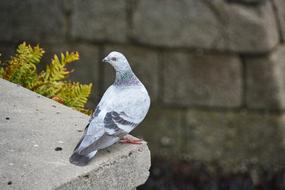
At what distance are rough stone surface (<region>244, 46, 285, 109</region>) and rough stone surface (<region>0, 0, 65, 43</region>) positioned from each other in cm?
146

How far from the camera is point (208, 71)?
6.69m

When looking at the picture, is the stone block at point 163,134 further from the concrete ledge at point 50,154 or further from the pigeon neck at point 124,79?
the pigeon neck at point 124,79

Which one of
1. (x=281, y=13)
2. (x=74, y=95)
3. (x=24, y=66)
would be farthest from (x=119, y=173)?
(x=281, y=13)

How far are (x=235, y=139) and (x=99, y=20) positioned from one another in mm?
1412

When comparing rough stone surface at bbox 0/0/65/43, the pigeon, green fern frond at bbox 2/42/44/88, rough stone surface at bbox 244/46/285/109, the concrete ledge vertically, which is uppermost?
the pigeon

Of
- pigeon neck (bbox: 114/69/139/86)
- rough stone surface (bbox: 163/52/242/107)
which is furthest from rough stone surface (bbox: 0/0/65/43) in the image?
pigeon neck (bbox: 114/69/139/86)

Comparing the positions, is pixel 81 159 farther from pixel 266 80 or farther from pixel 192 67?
pixel 266 80

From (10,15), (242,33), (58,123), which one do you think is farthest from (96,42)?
(58,123)

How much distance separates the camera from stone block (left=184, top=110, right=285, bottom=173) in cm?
678

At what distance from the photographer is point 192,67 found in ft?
22.0

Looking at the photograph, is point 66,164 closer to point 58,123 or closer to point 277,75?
point 58,123

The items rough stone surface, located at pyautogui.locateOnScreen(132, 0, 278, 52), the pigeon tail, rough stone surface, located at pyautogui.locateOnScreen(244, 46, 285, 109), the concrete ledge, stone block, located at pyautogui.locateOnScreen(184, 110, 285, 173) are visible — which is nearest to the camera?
the concrete ledge

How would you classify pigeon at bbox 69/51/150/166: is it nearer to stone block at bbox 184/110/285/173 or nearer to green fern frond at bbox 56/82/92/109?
green fern frond at bbox 56/82/92/109

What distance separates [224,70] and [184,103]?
403 millimetres
